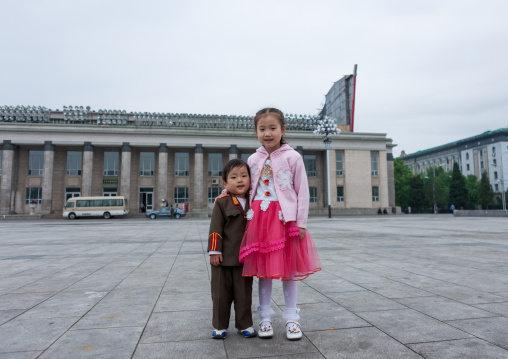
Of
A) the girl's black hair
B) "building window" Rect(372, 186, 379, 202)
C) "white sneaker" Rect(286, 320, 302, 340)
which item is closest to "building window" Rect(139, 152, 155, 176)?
"building window" Rect(372, 186, 379, 202)

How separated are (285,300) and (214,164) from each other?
44462 mm

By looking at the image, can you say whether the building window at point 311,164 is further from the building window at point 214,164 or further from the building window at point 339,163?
the building window at point 214,164

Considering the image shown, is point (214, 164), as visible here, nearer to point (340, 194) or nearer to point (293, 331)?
point (340, 194)

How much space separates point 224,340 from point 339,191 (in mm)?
46057

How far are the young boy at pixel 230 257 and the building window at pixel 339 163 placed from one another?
151 ft

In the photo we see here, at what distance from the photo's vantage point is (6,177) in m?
39.7

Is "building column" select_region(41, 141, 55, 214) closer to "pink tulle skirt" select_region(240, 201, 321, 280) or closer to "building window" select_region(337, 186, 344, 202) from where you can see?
"building window" select_region(337, 186, 344, 202)

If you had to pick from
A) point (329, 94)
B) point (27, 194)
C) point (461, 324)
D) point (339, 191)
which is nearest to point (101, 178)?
point (27, 194)

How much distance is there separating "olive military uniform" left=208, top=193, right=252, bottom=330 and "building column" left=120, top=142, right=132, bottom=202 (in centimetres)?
4109

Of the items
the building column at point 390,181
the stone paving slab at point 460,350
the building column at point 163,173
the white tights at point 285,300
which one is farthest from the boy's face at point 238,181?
the building column at point 390,181

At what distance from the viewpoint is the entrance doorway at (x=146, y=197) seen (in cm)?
4390

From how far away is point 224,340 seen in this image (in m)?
2.69

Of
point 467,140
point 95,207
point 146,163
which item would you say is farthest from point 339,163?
point 467,140

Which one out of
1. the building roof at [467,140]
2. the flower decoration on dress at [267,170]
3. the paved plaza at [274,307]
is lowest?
the paved plaza at [274,307]
